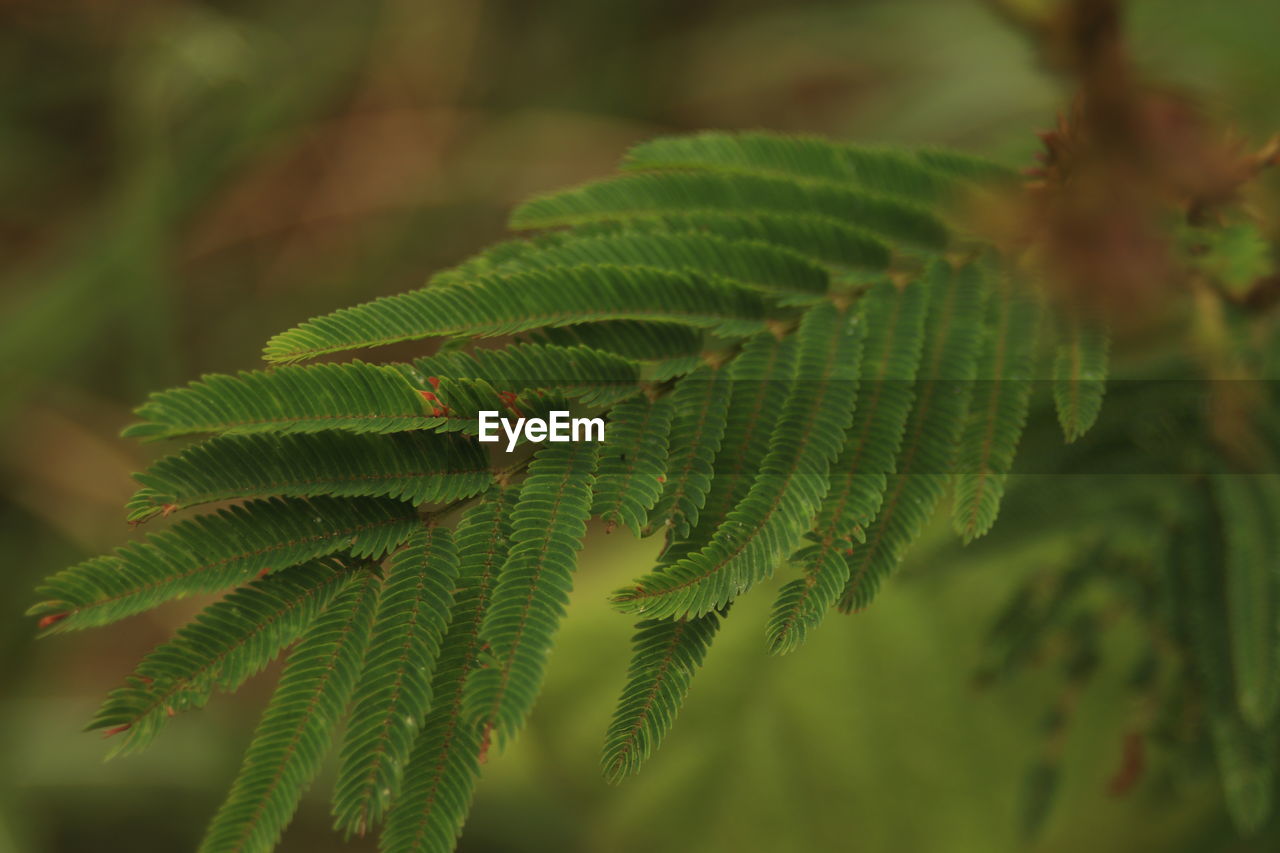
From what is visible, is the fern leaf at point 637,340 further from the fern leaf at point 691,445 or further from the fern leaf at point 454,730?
the fern leaf at point 454,730

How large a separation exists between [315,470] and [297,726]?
0.69ft

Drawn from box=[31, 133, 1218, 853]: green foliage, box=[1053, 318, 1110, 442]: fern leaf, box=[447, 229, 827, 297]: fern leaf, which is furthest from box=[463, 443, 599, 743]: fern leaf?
box=[1053, 318, 1110, 442]: fern leaf

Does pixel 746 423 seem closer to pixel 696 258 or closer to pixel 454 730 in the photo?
pixel 696 258

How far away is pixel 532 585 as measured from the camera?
0.83m

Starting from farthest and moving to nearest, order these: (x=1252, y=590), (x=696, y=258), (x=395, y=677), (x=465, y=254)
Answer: (x=465, y=254)
(x=1252, y=590)
(x=696, y=258)
(x=395, y=677)

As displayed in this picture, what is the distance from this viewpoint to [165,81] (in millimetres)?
2938

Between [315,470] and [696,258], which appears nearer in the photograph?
[315,470]

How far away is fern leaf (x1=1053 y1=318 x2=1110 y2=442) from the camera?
3.17 feet

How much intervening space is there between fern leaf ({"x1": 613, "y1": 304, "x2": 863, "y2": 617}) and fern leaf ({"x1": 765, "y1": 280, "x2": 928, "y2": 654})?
0.06 ft

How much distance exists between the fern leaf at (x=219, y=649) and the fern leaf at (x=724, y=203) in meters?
0.51

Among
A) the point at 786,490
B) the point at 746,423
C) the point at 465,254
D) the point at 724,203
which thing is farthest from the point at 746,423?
the point at 465,254

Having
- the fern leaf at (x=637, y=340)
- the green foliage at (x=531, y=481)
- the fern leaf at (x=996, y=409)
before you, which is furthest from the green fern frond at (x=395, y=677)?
the fern leaf at (x=996, y=409)

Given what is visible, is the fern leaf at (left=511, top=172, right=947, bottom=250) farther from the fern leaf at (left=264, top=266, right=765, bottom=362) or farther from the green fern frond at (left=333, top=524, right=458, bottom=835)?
the green fern frond at (left=333, top=524, right=458, bottom=835)

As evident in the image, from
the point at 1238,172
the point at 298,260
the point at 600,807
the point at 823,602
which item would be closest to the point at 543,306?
the point at 823,602
